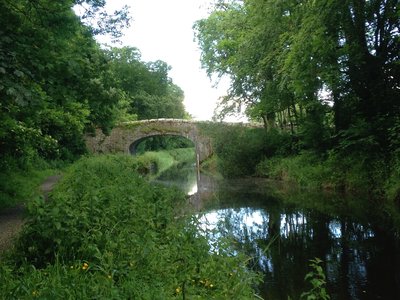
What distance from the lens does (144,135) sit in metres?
32.9

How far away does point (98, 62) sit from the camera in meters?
7.74

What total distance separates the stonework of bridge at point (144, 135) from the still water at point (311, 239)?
61.6 feet

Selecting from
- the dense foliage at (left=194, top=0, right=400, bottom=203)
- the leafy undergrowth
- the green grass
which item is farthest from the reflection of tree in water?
the green grass

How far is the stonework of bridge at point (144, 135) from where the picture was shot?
32.2 m

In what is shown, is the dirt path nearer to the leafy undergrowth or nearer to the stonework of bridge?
the leafy undergrowth

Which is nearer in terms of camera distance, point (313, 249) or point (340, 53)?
point (313, 249)

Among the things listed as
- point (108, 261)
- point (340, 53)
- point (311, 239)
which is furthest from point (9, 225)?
point (340, 53)

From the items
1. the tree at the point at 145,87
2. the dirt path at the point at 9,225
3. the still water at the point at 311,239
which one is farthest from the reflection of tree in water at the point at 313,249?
the tree at the point at 145,87

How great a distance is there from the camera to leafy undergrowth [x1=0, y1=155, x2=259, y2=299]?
3156 millimetres

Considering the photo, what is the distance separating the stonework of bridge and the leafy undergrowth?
26.9 meters

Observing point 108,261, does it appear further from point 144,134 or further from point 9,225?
point 144,134

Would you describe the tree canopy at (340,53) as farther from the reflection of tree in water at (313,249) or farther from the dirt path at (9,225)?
the dirt path at (9,225)

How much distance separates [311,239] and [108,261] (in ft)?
16.6

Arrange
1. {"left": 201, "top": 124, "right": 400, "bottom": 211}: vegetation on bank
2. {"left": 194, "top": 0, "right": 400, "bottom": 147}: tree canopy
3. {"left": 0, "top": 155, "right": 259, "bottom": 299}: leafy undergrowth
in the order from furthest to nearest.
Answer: {"left": 194, "top": 0, "right": 400, "bottom": 147}: tree canopy
{"left": 201, "top": 124, "right": 400, "bottom": 211}: vegetation on bank
{"left": 0, "top": 155, "right": 259, "bottom": 299}: leafy undergrowth
